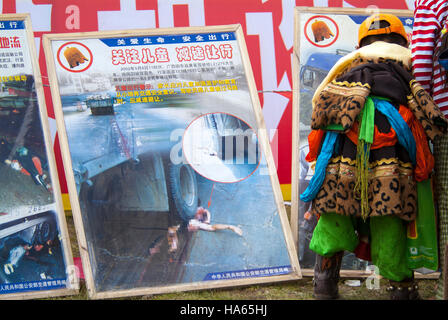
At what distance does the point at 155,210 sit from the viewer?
245 cm

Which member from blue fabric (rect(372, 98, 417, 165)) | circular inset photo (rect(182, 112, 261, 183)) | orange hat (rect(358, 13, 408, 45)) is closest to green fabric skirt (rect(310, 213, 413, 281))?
blue fabric (rect(372, 98, 417, 165))

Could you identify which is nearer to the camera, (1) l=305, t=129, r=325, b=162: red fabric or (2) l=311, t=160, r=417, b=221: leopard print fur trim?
(2) l=311, t=160, r=417, b=221: leopard print fur trim

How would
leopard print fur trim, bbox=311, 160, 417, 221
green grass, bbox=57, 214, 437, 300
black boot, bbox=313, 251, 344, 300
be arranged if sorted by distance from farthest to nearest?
1. green grass, bbox=57, 214, 437, 300
2. black boot, bbox=313, 251, 344, 300
3. leopard print fur trim, bbox=311, 160, 417, 221

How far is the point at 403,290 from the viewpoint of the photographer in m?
2.01

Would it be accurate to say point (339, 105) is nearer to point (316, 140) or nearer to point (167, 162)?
point (316, 140)

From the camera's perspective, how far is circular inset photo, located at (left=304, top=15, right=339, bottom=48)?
276 cm

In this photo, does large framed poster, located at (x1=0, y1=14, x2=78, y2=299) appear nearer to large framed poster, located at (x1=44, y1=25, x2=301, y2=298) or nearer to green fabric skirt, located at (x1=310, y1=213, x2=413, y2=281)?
large framed poster, located at (x1=44, y1=25, x2=301, y2=298)

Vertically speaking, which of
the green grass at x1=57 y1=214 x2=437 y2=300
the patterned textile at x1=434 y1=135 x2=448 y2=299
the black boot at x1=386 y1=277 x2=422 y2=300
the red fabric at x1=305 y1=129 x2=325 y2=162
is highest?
the red fabric at x1=305 y1=129 x2=325 y2=162

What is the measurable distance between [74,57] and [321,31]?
1.46 metres

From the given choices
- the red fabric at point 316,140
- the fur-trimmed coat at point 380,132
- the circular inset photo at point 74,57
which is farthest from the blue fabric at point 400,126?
the circular inset photo at point 74,57

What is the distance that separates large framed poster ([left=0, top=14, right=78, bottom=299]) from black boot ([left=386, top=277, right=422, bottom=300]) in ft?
5.18

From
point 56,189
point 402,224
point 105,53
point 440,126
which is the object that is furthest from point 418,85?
point 56,189

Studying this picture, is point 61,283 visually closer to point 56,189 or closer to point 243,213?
point 56,189

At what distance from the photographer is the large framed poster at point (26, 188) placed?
7.83 feet
